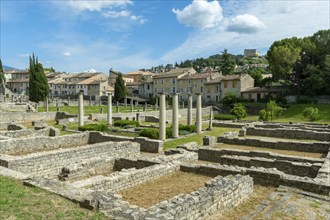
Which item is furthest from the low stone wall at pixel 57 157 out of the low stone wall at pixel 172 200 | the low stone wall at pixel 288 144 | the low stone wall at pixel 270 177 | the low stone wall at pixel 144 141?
the low stone wall at pixel 288 144

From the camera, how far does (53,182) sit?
852 centimetres

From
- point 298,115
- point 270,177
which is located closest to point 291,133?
point 270,177

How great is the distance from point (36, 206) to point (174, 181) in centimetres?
591

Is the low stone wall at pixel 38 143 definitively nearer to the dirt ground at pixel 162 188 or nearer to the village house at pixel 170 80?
the dirt ground at pixel 162 188

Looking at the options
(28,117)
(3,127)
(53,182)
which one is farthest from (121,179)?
(28,117)

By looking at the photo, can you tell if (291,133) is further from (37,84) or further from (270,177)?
(37,84)

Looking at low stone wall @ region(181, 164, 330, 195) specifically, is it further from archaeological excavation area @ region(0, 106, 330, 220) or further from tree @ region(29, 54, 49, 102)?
tree @ region(29, 54, 49, 102)

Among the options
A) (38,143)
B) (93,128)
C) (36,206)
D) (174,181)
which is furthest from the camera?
(93,128)

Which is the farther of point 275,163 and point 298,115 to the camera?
point 298,115

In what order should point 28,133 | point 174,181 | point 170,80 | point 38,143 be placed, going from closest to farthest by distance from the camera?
point 174,181 → point 38,143 → point 28,133 → point 170,80

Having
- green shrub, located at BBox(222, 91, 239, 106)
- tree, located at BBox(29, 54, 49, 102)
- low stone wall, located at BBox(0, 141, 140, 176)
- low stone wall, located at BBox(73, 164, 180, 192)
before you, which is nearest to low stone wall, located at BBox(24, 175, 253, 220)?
low stone wall, located at BBox(73, 164, 180, 192)

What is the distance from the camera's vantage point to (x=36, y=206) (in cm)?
674

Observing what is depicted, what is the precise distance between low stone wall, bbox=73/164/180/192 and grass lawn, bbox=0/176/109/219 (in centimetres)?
186

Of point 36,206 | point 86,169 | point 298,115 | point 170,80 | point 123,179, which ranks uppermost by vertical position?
point 170,80
